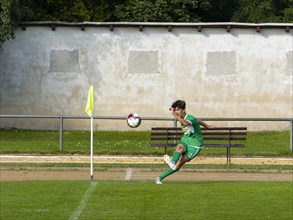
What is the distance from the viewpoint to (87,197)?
18234 mm

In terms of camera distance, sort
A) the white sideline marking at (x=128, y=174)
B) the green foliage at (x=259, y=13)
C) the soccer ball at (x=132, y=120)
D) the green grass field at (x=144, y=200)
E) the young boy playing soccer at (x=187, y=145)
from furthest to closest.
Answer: the green foliage at (x=259, y=13), the soccer ball at (x=132, y=120), the white sideline marking at (x=128, y=174), the young boy playing soccer at (x=187, y=145), the green grass field at (x=144, y=200)

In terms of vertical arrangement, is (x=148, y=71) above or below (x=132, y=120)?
above

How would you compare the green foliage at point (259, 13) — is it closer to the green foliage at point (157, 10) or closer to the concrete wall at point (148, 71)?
the green foliage at point (157, 10)

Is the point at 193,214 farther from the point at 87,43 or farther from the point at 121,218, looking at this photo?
the point at 87,43

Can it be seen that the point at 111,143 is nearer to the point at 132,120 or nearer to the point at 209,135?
the point at 209,135

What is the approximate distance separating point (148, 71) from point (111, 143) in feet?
22.9

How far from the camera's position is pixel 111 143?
112 ft

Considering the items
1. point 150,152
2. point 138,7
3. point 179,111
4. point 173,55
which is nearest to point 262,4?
point 138,7

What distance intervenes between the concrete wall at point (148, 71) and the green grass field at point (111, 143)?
60.8 inches

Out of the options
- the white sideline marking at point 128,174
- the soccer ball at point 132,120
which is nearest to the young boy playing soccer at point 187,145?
the white sideline marking at point 128,174

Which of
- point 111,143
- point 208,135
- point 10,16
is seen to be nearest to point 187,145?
point 208,135

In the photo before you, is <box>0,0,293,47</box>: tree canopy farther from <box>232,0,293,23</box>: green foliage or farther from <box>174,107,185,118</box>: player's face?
<box>174,107,185,118</box>: player's face

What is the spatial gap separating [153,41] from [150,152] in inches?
395

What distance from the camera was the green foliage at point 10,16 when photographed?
37969 mm
